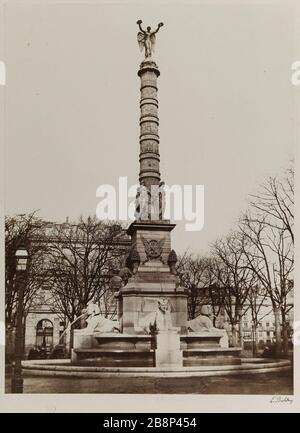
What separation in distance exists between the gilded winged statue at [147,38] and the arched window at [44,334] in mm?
5952

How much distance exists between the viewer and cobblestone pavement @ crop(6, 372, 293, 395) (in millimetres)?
12602

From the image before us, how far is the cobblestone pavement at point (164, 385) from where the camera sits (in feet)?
41.3

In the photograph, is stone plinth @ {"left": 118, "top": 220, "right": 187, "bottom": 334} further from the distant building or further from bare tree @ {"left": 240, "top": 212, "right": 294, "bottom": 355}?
bare tree @ {"left": 240, "top": 212, "right": 294, "bottom": 355}

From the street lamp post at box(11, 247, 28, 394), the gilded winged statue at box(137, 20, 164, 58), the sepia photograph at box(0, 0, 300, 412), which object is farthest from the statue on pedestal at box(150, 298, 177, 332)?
the gilded winged statue at box(137, 20, 164, 58)

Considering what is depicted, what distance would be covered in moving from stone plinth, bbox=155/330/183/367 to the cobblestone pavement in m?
0.61

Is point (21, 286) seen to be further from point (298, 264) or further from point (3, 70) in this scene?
point (298, 264)

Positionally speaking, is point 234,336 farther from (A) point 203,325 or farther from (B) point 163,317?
(B) point 163,317

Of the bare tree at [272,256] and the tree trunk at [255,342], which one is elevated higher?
the bare tree at [272,256]

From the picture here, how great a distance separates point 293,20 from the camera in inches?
501

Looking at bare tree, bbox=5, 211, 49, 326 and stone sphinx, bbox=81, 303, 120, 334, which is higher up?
bare tree, bbox=5, 211, 49, 326

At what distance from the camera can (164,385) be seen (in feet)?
41.6
